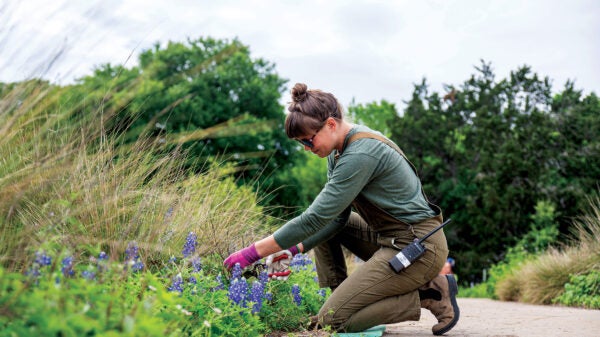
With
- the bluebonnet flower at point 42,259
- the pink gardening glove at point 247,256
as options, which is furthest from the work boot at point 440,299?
the bluebonnet flower at point 42,259

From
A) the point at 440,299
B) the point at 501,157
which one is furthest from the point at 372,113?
the point at 440,299

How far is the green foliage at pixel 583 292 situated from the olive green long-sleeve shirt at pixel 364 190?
3.93 meters

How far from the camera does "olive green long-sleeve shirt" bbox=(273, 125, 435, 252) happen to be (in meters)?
3.32

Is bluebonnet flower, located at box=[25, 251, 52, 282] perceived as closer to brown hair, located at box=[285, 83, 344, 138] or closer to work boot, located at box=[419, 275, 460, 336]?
brown hair, located at box=[285, 83, 344, 138]

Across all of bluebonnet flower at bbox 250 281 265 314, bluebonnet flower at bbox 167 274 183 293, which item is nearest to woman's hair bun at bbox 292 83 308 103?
bluebonnet flower at bbox 250 281 265 314

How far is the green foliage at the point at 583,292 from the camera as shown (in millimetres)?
6672

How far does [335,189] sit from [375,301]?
2.42 feet

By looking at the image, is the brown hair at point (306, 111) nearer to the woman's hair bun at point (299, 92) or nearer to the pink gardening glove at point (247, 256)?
the woman's hair bun at point (299, 92)

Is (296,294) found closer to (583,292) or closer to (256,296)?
(256,296)

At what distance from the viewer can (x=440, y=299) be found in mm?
3812

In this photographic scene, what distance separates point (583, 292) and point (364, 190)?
4653 millimetres

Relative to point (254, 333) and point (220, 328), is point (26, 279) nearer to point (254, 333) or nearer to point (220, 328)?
point (220, 328)

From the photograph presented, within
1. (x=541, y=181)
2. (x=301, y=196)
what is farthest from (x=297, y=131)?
(x=301, y=196)

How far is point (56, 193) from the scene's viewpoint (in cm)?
291
